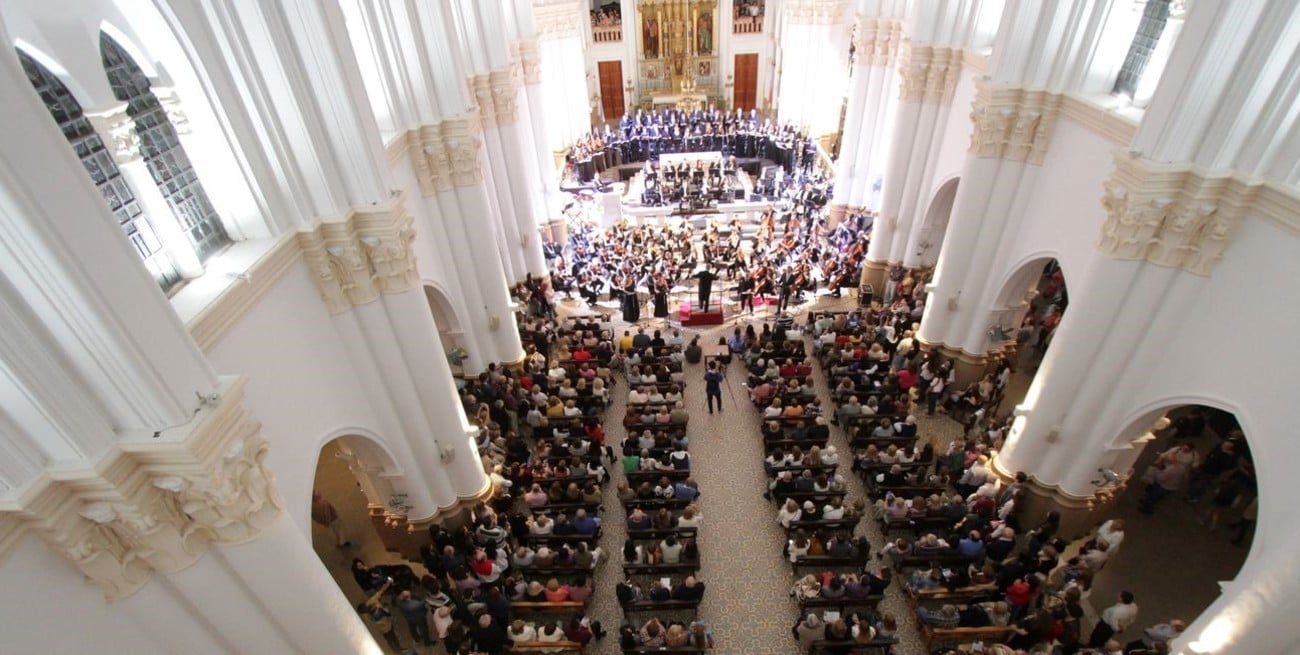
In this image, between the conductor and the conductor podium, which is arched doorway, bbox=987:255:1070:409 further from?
the conductor

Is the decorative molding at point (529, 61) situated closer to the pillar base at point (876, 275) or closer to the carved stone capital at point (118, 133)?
the pillar base at point (876, 275)

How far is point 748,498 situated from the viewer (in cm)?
1112

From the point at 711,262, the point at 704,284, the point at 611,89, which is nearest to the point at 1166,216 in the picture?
the point at 704,284

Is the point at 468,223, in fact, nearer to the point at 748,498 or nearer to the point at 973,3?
the point at 748,498

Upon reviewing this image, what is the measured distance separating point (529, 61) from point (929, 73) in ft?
36.2

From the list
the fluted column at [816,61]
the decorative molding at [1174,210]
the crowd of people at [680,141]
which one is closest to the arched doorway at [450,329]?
the decorative molding at [1174,210]

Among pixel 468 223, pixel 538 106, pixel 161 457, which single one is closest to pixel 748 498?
pixel 468 223

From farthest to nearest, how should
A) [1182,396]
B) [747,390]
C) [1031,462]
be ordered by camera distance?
[747,390] < [1031,462] < [1182,396]

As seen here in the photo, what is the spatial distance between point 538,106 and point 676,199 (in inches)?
242

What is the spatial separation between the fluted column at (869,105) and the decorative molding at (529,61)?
371 inches

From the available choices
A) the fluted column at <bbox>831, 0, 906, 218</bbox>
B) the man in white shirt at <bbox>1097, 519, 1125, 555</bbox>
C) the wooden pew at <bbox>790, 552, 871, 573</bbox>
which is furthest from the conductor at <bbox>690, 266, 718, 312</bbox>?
the man in white shirt at <bbox>1097, 519, 1125, 555</bbox>

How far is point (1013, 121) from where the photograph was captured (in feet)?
35.0

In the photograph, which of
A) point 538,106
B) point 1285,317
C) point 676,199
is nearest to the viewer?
point 1285,317

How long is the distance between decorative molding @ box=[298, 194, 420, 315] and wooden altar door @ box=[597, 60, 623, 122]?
89.0ft
